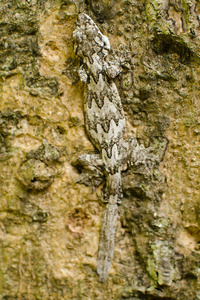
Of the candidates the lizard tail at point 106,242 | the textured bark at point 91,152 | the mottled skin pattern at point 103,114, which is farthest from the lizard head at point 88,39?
the lizard tail at point 106,242

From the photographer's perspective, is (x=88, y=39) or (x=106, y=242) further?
(x=88, y=39)

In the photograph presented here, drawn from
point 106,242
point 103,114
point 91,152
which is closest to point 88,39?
point 103,114

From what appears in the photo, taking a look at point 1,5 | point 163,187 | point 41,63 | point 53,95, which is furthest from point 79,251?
point 1,5

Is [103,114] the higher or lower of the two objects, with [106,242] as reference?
higher

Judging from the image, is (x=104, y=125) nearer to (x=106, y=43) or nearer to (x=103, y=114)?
(x=103, y=114)

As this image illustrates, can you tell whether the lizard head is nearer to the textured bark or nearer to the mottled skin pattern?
the mottled skin pattern

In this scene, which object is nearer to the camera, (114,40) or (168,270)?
(168,270)

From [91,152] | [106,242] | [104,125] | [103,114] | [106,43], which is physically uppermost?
[106,43]

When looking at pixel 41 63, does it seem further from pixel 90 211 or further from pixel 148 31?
pixel 90 211
